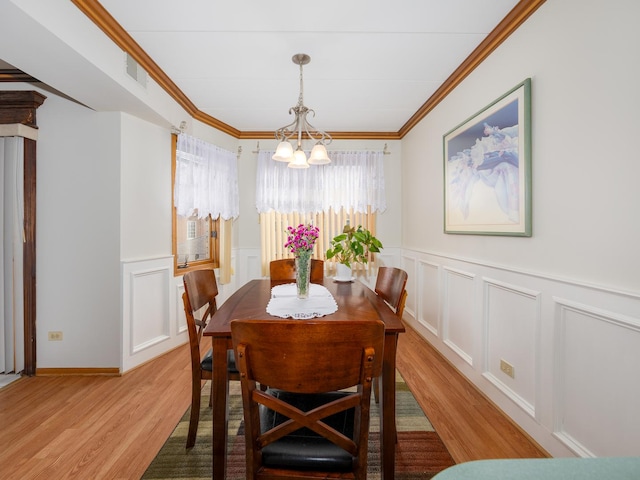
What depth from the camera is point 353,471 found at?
3.49 ft

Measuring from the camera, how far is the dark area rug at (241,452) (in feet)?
5.33

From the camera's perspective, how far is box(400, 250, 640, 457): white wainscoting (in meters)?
1.35

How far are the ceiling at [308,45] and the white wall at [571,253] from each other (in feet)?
1.06

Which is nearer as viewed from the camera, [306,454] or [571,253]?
[306,454]

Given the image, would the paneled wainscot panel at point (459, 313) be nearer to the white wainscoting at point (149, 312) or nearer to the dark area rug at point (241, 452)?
the dark area rug at point (241, 452)

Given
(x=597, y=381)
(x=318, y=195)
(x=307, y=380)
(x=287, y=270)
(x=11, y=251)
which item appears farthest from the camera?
(x=318, y=195)

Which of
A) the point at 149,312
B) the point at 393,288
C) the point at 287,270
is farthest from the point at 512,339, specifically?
the point at 149,312

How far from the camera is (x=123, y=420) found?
2.07 meters

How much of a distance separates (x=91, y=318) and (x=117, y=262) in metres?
0.53

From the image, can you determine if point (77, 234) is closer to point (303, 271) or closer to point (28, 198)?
point (28, 198)

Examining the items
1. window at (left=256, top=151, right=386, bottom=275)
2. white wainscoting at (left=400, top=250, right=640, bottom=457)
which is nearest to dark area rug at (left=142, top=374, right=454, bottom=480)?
white wainscoting at (left=400, top=250, right=640, bottom=457)

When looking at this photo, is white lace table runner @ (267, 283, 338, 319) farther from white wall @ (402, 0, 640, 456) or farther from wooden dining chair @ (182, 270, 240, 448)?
white wall @ (402, 0, 640, 456)

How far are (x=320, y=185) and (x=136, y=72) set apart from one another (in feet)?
7.80

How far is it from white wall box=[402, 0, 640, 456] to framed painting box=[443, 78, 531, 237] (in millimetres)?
63
